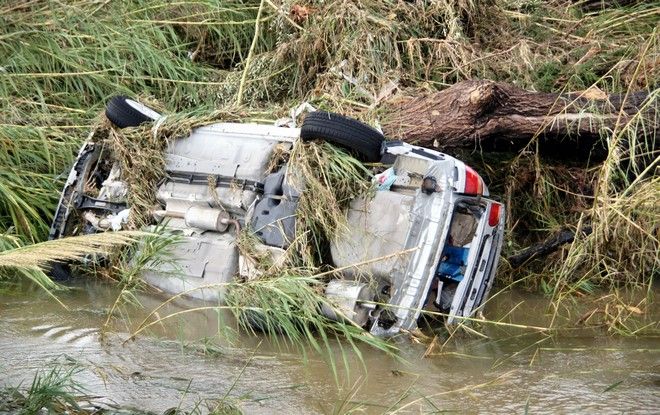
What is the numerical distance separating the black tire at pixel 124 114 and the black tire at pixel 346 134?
1.50 meters

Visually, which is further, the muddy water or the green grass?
the green grass

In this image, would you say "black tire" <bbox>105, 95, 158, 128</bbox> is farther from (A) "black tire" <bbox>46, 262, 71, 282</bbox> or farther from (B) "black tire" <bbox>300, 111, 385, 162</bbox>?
(B) "black tire" <bbox>300, 111, 385, 162</bbox>

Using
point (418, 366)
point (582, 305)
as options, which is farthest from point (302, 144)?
point (582, 305)

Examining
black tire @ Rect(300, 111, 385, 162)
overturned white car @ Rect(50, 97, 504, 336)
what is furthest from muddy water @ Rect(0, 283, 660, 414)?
black tire @ Rect(300, 111, 385, 162)

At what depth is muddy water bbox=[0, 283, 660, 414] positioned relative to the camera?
16.5 ft

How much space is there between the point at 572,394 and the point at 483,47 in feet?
13.1

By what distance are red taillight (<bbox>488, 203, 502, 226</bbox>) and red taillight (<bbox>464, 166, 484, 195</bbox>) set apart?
0.39 feet

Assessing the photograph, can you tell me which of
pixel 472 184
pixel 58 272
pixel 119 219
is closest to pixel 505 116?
pixel 472 184

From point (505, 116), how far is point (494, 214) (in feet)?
3.43

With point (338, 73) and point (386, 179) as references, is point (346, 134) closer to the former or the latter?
point (386, 179)

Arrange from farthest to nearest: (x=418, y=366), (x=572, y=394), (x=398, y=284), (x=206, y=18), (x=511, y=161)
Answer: (x=206, y=18) < (x=511, y=161) < (x=398, y=284) < (x=418, y=366) < (x=572, y=394)

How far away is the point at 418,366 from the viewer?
569 centimetres

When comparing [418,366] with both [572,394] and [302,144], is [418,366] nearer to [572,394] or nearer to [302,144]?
[572,394]

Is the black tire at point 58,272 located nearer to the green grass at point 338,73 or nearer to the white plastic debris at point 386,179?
the green grass at point 338,73
